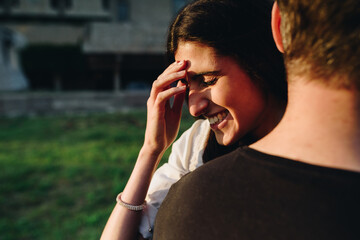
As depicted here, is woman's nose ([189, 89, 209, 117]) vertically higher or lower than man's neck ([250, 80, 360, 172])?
lower

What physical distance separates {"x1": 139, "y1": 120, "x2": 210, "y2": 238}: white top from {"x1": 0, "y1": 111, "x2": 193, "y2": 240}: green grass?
2.55 meters

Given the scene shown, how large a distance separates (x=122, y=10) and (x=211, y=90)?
25.4m

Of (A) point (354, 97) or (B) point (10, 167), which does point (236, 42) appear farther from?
(B) point (10, 167)

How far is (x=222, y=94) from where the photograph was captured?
4.76 ft

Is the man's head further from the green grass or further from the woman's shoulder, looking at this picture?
the green grass

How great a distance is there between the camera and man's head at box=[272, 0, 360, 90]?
0.70m

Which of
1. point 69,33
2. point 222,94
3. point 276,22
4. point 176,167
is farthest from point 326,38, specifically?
point 69,33

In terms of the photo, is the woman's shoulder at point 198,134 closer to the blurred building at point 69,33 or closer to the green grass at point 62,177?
the green grass at point 62,177

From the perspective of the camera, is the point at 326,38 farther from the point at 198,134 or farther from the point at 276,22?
the point at 198,134

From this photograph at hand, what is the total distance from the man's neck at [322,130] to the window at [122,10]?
83.8 ft

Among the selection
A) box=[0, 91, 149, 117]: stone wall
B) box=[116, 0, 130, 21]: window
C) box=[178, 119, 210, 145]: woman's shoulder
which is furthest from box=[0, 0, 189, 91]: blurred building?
box=[178, 119, 210, 145]: woman's shoulder

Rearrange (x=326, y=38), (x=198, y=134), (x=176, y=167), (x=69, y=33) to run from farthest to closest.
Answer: (x=69, y=33)
(x=198, y=134)
(x=176, y=167)
(x=326, y=38)

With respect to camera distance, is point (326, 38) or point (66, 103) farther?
point (66, 103)

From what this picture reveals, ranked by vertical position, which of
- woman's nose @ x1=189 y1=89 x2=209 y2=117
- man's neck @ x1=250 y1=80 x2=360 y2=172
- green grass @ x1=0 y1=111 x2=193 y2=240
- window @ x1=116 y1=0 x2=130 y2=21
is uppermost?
man's neck @ x1=250 y1=80 x2=360 y2=172
